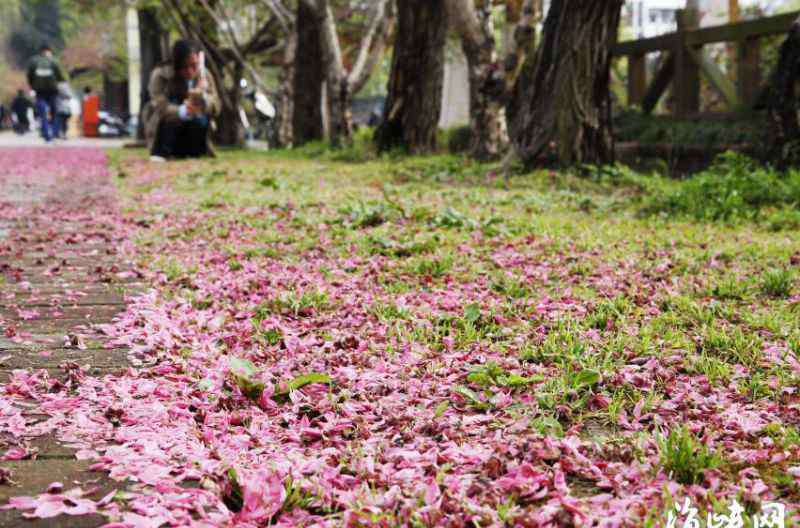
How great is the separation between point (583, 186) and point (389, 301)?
5.52 meters

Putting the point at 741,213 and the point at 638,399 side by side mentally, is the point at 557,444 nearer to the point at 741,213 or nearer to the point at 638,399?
the point at 638,399

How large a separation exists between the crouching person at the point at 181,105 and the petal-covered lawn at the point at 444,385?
366 inches

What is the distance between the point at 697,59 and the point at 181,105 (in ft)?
27.3

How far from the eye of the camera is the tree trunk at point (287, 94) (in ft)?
71.5

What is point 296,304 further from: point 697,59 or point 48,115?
point 48,115

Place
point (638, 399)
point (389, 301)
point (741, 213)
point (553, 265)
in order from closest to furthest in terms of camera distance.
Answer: point (638, 399)
point (389, 301)
point (553, 265)
point (741, 213)

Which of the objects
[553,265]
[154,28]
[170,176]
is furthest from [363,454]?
[154,28]

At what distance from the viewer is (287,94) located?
74.3ft

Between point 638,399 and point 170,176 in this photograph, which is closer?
point 638,399

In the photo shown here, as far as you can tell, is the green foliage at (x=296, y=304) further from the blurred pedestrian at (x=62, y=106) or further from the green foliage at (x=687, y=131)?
the blurred pedestrian at (x=62, y=106)

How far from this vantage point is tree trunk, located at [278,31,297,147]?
71.5 feet

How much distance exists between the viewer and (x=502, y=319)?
4.01 metres

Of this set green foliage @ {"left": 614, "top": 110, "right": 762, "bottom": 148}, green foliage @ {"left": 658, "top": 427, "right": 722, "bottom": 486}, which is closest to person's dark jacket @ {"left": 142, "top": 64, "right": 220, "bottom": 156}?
green foliage @ {"left": 614, "top": 110, "right": 762, "bottom": 148}

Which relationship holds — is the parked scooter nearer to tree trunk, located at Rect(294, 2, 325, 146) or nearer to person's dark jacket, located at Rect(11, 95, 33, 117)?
person's dark jacket, located at Rect(11, 95, 33, 117)
